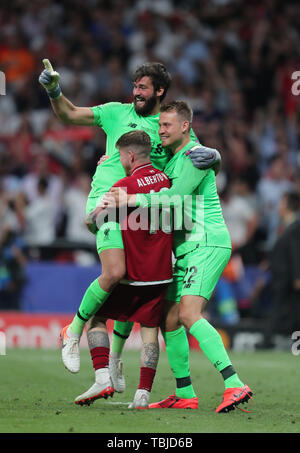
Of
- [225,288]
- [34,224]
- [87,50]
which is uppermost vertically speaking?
[87,50]

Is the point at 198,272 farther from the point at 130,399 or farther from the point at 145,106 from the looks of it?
the point at 145,106

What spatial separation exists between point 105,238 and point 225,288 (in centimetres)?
773

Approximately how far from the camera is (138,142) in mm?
7008

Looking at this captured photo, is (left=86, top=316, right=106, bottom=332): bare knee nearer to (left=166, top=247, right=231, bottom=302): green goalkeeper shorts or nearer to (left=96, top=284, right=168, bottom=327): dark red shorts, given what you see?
(left=96, top=284, right=168, bottom=327): dark red shorts

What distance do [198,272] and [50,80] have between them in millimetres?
1929

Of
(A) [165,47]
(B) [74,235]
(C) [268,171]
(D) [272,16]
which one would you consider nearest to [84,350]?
(B) [74,235]

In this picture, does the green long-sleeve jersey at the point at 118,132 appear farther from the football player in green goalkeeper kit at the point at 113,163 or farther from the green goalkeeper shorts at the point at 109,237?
the green goalkeeper shorts at the point at 109,237

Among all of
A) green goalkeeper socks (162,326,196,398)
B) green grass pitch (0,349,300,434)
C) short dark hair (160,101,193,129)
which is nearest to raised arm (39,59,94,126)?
short dark hair (160,101,193,129)

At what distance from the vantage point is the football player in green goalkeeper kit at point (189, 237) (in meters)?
6.83

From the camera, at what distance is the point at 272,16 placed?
19.0 m

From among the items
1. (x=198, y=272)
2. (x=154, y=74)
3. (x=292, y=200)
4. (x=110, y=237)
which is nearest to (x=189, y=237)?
(x=198, y=272)

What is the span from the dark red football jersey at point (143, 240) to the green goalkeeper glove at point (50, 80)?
37.3 inches

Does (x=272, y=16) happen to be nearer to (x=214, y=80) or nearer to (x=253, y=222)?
(x=214, y=80)

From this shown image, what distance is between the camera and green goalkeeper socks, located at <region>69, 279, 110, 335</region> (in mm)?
6902
